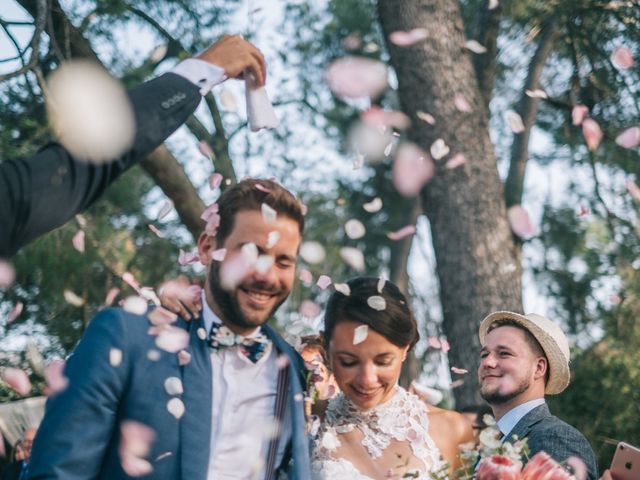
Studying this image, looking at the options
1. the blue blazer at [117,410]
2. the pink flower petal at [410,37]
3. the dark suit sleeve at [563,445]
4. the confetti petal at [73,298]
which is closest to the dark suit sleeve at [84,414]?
the blue blazer at [117,410]

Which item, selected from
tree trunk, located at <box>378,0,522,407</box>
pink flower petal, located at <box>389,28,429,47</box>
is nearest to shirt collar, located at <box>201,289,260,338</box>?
tree trunk, located at <box>378,0,522,407</box>

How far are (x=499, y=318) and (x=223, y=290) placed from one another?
1.65 meters

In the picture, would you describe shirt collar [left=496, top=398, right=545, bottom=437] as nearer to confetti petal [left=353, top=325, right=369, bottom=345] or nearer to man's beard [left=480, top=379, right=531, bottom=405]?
man's beard [left=480, top=379, right=531, bottom=405]

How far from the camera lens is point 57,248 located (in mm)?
8805

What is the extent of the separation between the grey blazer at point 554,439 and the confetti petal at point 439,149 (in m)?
2.65

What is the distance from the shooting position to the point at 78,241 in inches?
325

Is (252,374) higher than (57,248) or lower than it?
higher

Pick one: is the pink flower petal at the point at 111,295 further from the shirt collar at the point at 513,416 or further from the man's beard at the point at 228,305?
the man's beard at the point at 228,305

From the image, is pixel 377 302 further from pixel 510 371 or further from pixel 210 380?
pixel 210 380

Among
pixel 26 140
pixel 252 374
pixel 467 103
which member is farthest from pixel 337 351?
pixel 26 140

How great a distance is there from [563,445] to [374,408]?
0.91m

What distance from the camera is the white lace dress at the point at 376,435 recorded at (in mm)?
3811

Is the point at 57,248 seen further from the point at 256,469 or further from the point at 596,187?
the point at 256,469

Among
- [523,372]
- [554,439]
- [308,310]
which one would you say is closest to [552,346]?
[523,372]
